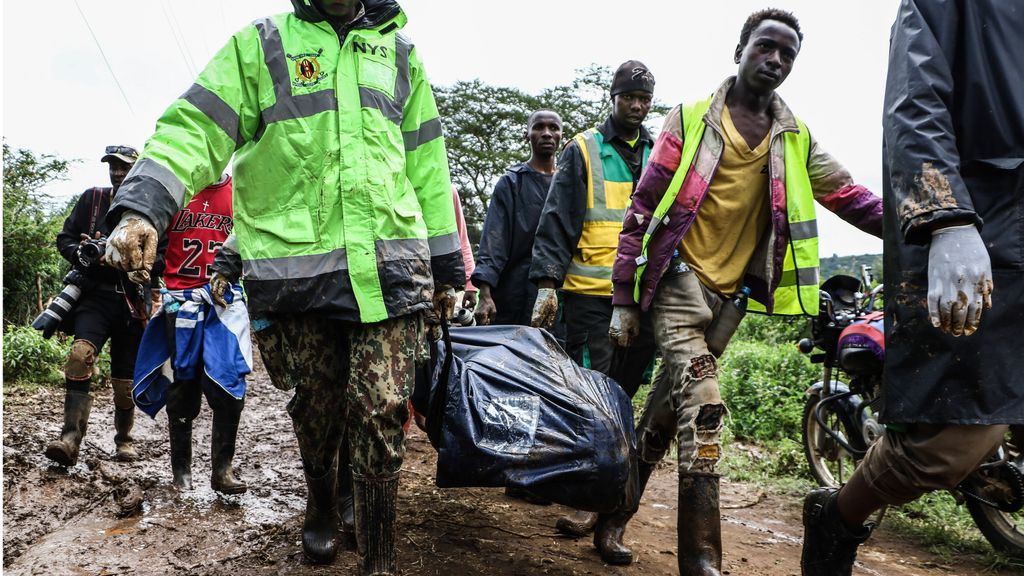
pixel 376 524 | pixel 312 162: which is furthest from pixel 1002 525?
pixel 312 162

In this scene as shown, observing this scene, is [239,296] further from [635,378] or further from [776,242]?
[776,242]

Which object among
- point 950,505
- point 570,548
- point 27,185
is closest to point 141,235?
point 570,548

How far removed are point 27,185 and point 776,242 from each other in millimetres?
12347

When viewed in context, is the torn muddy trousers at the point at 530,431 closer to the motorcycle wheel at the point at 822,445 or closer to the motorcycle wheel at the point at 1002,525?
the motorcycle wheel at the point at 1002,525

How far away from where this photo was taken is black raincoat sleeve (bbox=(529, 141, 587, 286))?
4.17 metres

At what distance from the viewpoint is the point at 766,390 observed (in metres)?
7.21

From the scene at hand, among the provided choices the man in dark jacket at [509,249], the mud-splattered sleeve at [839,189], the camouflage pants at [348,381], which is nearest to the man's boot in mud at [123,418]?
the man in dark jacket at [509,249]

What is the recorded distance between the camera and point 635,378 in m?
4.14

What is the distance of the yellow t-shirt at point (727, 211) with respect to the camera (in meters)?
3.14

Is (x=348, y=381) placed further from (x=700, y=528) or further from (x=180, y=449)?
(x=180, y=449)

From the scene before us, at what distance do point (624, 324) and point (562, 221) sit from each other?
1.10 meters

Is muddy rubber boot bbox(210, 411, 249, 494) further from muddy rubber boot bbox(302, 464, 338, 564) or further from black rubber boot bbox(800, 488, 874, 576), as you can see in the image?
black rubber boot bbox(800, 488, 874, 576)

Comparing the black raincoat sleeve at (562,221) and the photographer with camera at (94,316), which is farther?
the photographer with camera at (94,316)

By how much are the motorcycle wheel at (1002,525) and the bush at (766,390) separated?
2405 mm
